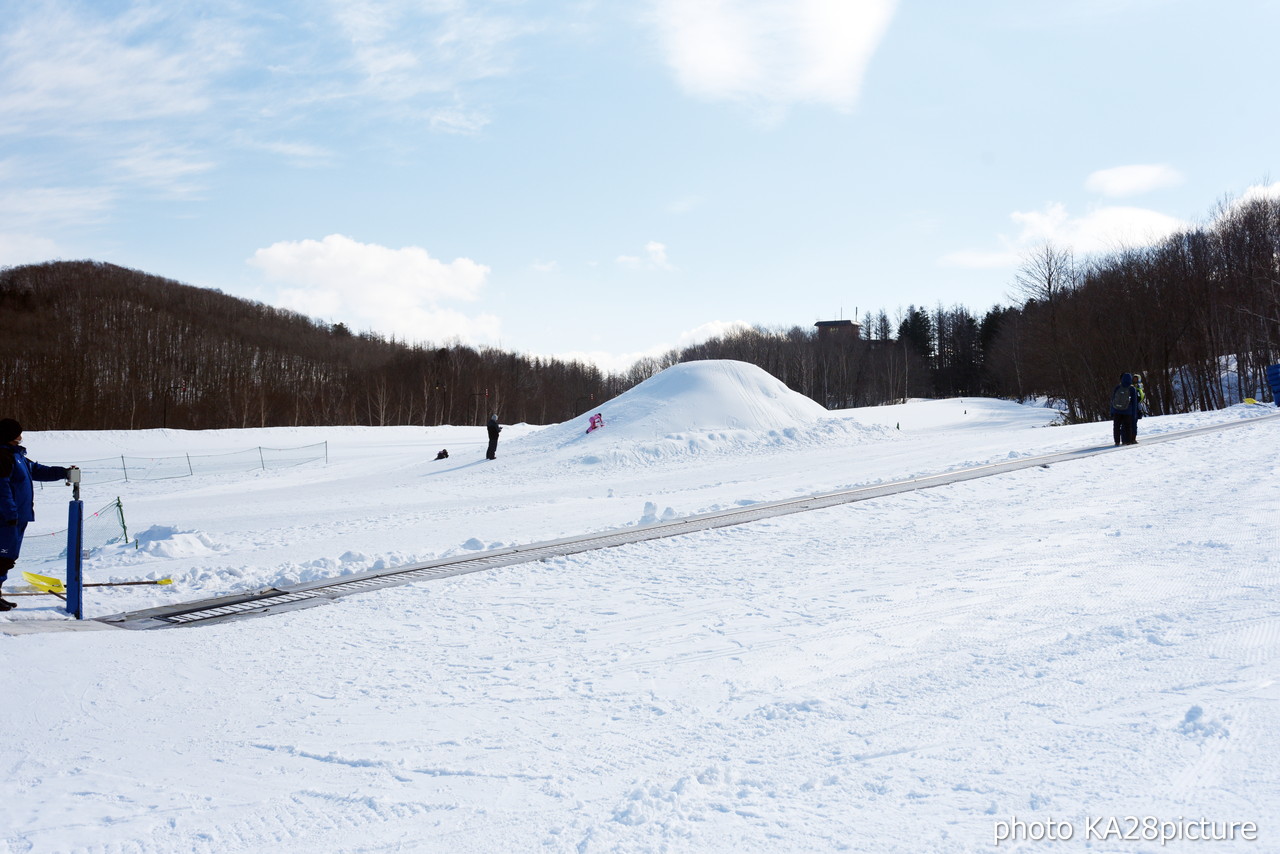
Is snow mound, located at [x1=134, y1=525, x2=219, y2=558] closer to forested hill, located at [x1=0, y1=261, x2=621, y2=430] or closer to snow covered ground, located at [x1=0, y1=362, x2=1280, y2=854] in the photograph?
snow covered ground, located at [x1=0, y1=362, x2=1280, y2=854]

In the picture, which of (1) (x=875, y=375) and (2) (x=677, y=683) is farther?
(1) (x=875, y=375)

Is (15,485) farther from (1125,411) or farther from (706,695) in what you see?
(1125,411)

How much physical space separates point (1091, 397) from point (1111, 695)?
149 ft

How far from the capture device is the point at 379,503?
1781cm

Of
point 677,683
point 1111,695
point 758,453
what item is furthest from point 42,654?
point 758,453

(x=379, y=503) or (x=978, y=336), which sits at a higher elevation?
(x=978, y=336)

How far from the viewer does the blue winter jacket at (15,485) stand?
24.8 feet

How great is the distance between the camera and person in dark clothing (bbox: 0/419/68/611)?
24.8 feet

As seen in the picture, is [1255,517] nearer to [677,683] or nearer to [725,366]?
[677,683]

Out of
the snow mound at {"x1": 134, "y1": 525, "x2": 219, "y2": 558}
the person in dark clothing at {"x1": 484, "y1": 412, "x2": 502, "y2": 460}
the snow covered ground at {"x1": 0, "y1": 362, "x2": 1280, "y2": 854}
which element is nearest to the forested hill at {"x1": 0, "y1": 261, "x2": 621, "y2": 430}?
the person in dark clothing at {"x1": 484, "y1": 412, "x2": 502, "y2": 460}

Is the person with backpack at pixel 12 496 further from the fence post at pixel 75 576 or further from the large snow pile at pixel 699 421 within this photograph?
the large snow pile at pixel 699 421

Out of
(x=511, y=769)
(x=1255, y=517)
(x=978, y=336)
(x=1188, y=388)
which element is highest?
(x=978, y=336)

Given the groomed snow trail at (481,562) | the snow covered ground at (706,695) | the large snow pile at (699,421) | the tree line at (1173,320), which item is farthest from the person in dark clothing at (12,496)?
the tree line at (1173,320)

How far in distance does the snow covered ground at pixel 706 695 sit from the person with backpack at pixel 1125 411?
20.7ft
